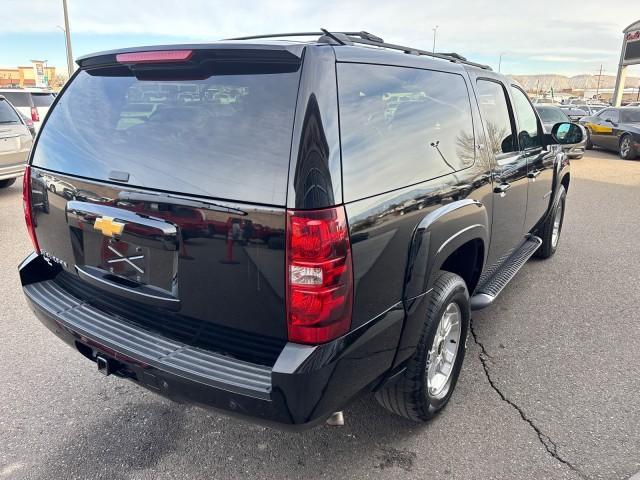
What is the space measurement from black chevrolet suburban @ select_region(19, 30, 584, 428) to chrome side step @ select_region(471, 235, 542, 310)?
0.49 metres

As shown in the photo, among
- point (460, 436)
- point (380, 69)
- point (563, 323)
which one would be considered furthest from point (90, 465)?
point (563, 323)

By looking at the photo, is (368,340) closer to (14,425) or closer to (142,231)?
(142,231)

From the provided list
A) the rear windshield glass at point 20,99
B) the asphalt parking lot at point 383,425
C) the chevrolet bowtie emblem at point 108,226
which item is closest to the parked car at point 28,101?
the rear windshield glass at point 20,99

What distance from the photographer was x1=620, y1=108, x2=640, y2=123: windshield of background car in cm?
1495

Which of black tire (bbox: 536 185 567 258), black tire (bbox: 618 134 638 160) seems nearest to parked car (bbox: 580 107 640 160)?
black tire (bbox: 618 134 638 160)

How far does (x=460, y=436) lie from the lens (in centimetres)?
263

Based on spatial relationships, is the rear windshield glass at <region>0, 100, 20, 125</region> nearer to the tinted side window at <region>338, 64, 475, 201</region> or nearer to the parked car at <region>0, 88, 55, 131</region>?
the parked car at <region>0, 88, 55, 131</region>

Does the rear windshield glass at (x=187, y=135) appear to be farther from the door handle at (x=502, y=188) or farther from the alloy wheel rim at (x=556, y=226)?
the alloy wheel rim at (x=556, y=226)

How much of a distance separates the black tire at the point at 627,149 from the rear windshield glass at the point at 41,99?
55.2 ft

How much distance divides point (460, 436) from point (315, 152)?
5.81 ft

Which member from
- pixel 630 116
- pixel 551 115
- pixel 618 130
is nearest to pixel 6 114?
pixel 551 115

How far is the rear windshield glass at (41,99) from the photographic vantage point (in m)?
14.4

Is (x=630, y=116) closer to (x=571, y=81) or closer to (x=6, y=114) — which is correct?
(x=6, y=114)

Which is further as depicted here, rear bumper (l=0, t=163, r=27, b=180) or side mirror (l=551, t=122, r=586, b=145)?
rear bumper (l=0, t=163, r=27, b=180)
